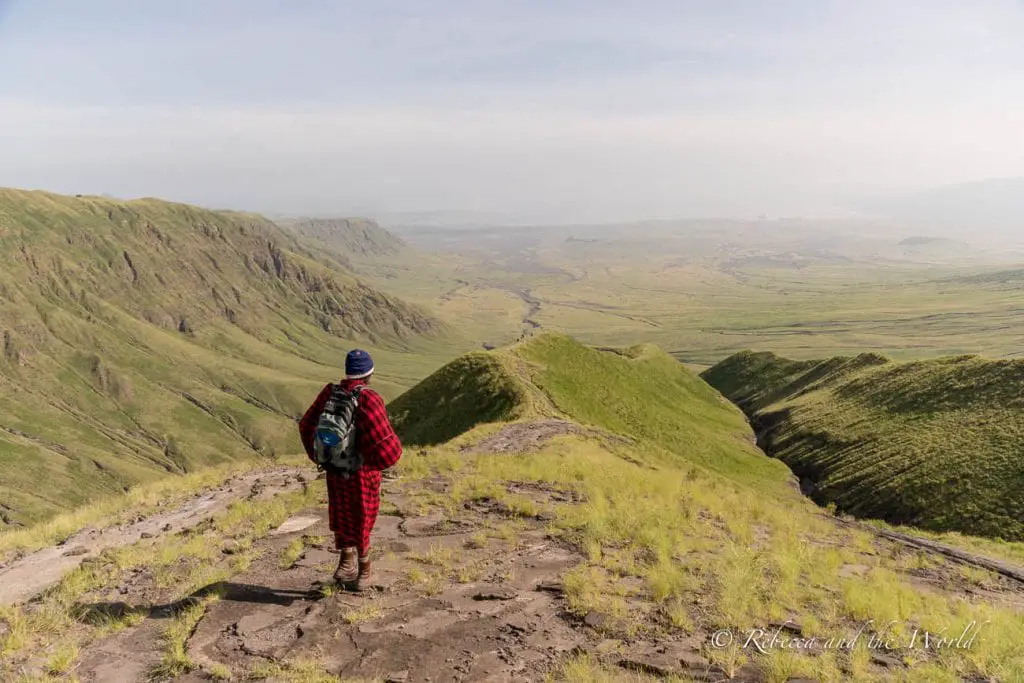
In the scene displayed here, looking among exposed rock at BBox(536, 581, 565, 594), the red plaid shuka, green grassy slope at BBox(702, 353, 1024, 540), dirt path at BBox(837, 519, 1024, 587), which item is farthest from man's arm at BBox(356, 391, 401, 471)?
green grassy slope at BBox(702, 353, 1024, 540)

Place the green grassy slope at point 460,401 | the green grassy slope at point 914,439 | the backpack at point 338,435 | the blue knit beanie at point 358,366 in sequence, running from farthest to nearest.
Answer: the green grassy slope at point 460,401 → the green grassy slope at point 914,439 → the blue knit beanie at point 358,366 → the backpack at point 338,435

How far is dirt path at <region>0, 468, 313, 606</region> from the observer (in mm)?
11328

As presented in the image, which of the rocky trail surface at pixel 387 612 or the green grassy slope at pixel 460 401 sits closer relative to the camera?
the rocky trail surface at pixel 387 612

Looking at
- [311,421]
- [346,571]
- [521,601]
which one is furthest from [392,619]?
[311,421]

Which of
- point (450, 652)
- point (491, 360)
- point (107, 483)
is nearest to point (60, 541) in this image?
point (450, 652)

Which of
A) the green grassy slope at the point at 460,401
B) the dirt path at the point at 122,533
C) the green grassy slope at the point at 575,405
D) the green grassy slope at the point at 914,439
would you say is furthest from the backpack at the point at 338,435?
the green grassy slope at the point at 914,439

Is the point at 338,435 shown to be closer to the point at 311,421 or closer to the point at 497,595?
the point at 311,421

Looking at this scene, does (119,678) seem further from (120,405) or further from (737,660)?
(120,405)

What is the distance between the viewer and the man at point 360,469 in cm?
908

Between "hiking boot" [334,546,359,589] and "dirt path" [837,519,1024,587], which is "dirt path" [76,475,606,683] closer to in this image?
"hiking boot" [334,546,359,589]

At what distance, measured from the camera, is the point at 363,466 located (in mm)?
9188

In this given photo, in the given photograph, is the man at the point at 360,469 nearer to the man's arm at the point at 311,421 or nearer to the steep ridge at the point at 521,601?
the man's arm at the point at 311,421

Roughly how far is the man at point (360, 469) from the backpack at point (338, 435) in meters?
0.10

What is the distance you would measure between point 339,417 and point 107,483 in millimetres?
182492
